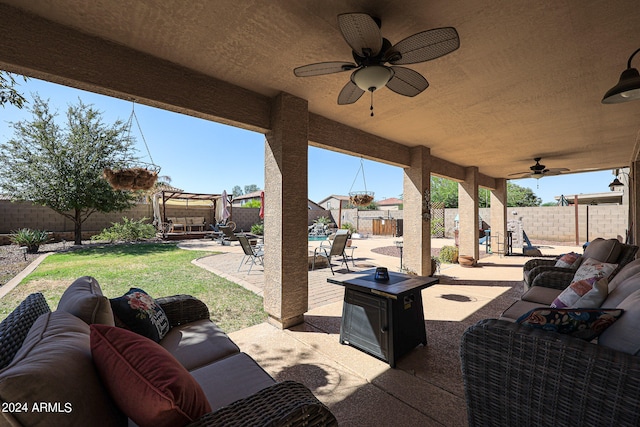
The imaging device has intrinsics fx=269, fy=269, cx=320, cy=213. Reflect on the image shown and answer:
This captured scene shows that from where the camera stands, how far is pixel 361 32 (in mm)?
1589

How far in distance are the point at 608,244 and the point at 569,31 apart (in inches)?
102

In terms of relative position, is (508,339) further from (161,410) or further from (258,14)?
(258,14)

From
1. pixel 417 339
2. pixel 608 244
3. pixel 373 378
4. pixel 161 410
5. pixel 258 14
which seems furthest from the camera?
pixel 608 244

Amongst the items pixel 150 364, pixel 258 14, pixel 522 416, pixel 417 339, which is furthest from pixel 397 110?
pixel 150 364

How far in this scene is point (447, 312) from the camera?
138 inches

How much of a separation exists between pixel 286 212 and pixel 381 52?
1.80 m

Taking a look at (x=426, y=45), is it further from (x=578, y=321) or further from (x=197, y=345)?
(x=197, y=345)

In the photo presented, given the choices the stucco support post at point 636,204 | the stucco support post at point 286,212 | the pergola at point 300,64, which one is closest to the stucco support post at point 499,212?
the stucco support post at point 636,204

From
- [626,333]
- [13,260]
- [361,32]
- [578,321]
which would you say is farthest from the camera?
[13,260]

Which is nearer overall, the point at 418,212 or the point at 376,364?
the point at 376,364

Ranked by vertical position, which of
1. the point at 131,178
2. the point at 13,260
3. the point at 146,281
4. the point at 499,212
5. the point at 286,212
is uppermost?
the point at 131,178

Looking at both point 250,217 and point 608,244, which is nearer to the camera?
point 608,244

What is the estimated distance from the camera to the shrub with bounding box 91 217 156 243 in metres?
9.16

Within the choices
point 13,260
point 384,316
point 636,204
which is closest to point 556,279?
point 384,316
